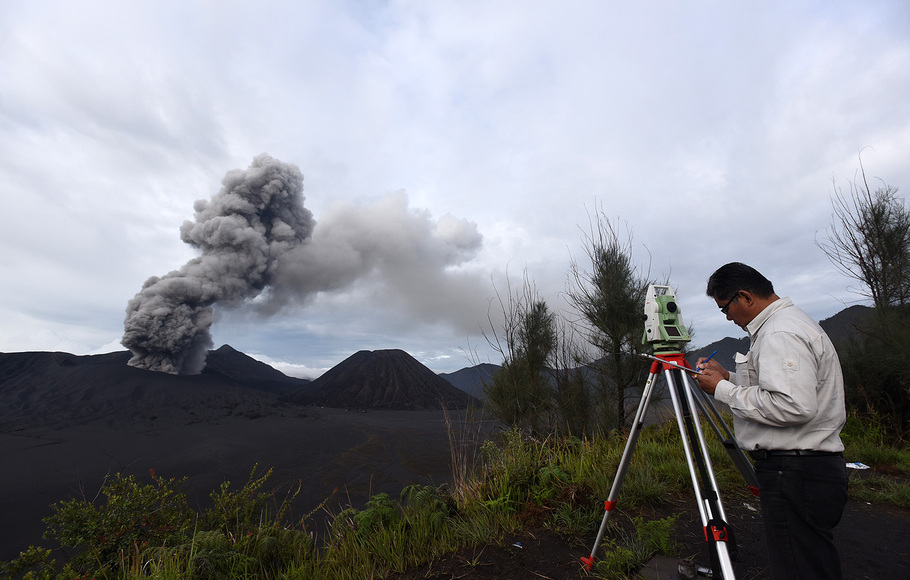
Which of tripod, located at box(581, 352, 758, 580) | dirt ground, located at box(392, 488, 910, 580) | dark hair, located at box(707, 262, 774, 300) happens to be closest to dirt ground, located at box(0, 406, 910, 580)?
dirt ground, located at box(392, 488, 910, 580)

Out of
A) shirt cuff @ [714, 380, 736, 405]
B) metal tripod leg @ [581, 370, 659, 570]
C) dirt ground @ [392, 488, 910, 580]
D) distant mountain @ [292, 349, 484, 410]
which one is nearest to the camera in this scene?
shirt cuff @ [714, 380, 736, 405]

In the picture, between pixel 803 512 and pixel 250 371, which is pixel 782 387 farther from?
pixel 250 371

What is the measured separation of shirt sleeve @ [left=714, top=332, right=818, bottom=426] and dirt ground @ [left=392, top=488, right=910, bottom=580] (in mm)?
1367

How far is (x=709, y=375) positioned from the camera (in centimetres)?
169

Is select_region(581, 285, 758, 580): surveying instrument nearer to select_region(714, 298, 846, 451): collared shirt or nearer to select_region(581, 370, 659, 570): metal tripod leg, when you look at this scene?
select_region(581, 370, 659, 570): metal tripod leg

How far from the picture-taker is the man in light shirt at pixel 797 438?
144 centimetres

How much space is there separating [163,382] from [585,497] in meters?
36.7

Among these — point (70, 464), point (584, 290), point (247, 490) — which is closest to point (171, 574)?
point (247, 490)

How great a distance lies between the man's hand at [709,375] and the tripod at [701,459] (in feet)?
0.23

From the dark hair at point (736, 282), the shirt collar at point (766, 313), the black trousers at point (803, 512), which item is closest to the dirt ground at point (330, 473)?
the black trousers at point (803, 512)

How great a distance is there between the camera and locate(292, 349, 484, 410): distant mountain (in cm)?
4222

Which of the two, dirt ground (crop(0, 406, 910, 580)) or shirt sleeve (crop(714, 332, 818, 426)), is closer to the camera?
shirt sleeve (crop(714, 332, 818, 426))

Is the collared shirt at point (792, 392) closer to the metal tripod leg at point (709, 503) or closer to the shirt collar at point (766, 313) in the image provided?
the shirt collar at point (766, 313)


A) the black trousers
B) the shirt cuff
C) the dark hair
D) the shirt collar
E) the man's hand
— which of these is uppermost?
the dark hair
